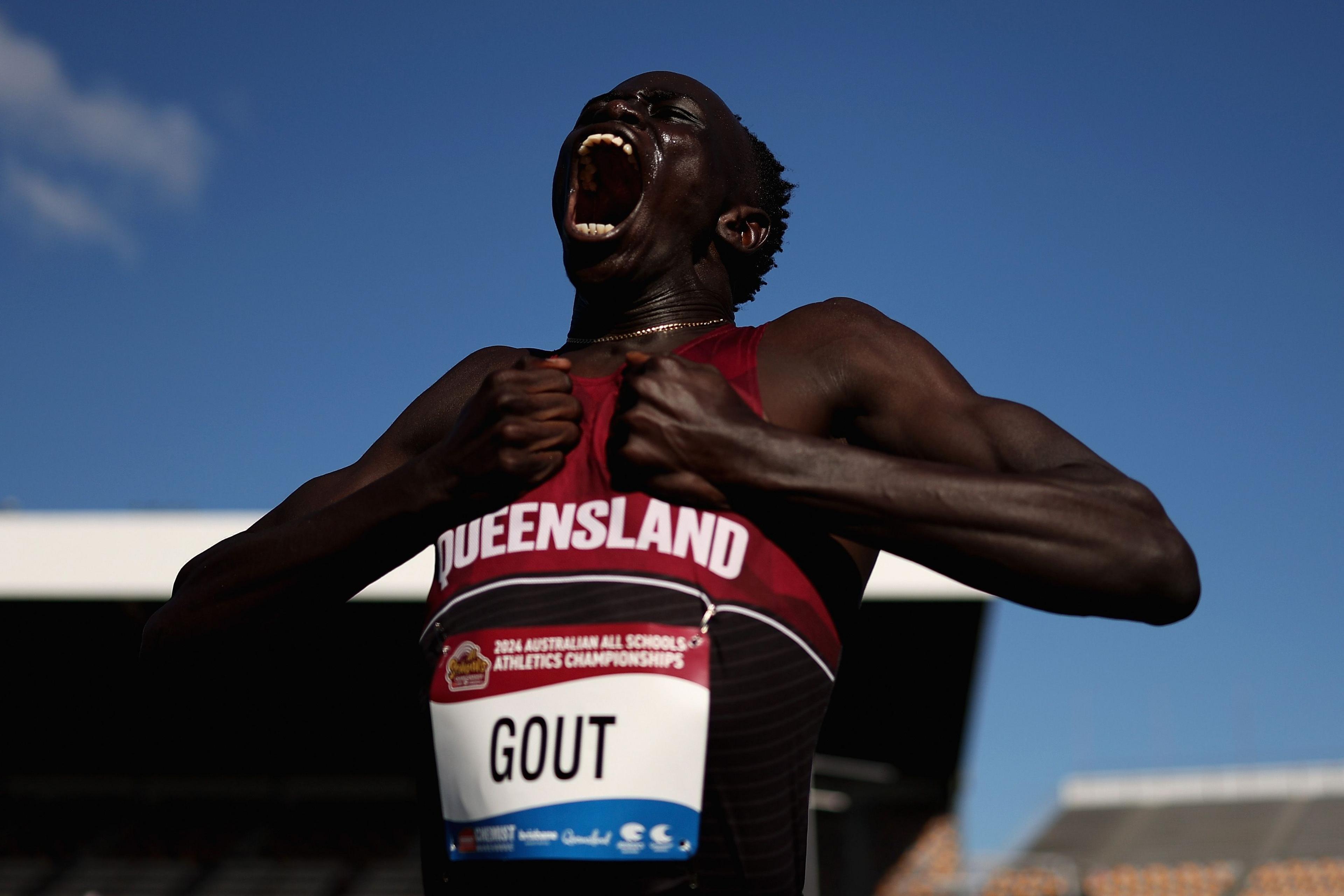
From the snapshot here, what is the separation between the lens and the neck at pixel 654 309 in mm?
1941

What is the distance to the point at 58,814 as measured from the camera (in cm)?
1761

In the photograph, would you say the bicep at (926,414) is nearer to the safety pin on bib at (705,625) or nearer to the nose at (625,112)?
the safety pin on bib at (705,625)

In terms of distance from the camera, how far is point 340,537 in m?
1.68

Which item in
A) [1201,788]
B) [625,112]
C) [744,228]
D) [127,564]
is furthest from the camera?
[1201,788]

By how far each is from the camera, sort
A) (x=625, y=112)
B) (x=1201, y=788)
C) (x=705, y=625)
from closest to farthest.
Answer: (x=705, y=625) < (x=625, y=112) < (x=1201, y=788)

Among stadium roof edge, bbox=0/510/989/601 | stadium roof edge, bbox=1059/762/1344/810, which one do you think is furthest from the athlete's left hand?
stadium roof edge, bbox=1059/762/1344/810

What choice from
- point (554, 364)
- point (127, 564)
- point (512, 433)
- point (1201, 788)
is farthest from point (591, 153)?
point (1201, 788)

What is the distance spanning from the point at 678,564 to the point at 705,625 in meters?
0.08

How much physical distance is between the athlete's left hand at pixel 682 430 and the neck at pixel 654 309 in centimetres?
36

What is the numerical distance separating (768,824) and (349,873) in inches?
670

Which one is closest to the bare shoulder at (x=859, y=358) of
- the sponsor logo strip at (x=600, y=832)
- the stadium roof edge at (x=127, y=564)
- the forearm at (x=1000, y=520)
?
the forearm at (x=1000, y=520)

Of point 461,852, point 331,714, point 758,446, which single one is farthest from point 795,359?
point 331,714

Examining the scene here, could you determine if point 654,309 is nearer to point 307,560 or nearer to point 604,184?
point 604,184

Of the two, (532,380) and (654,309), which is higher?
(654,309)
